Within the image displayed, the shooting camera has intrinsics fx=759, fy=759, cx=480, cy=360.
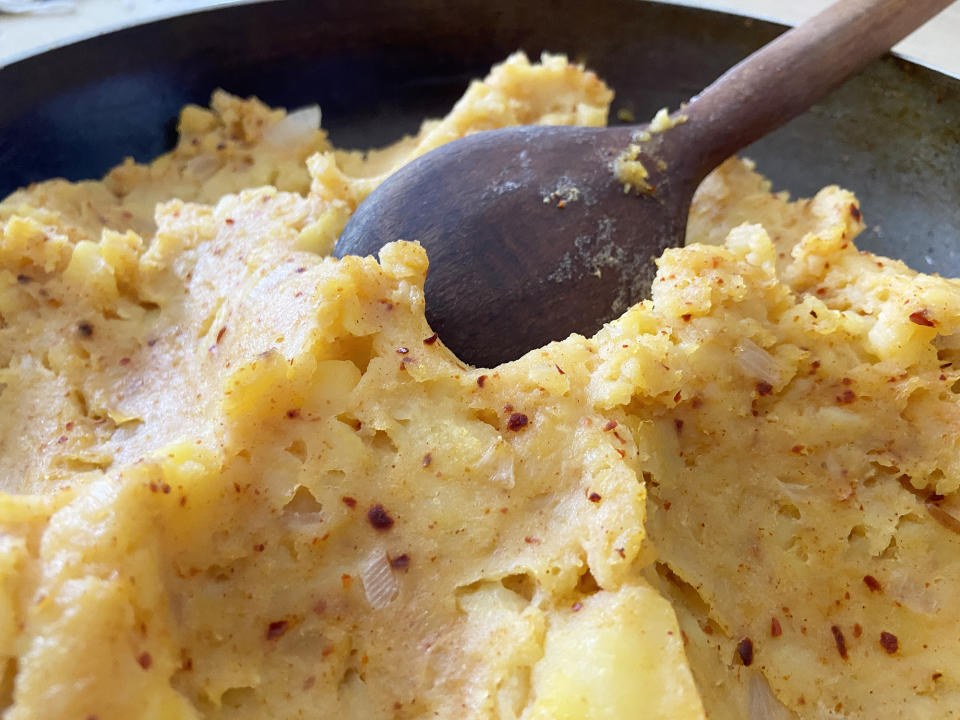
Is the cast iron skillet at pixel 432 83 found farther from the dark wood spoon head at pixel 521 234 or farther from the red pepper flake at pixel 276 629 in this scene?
the red pepper flake at pixel 276 629

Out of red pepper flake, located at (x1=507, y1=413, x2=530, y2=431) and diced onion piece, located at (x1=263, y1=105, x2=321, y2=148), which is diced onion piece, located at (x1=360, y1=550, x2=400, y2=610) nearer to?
red pepper flake, located at (x1=507, y1=413, x2=530, y2=431)

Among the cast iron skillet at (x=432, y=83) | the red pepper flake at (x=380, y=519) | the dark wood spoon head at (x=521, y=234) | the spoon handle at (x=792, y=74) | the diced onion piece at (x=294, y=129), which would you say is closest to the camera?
the red pepper flake at (x=380, y=519)

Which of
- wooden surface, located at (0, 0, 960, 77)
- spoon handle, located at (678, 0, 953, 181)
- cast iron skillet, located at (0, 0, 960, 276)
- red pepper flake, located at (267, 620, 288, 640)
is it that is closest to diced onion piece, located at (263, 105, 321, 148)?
cast iron skillet, located at (0, 0, 960, 276)

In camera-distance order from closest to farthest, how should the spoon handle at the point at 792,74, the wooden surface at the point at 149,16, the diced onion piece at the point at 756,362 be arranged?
the diced onion piece at the point at 756,362
the spoon handle at the point at 792,74
the wooden surface at the point at 149,16

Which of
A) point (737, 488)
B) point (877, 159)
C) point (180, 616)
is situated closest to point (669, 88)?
point (877, 159)

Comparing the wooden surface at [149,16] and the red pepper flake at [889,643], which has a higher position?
the wooden surface at [149,16]

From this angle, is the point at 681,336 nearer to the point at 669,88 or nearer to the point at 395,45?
the point at 669,88

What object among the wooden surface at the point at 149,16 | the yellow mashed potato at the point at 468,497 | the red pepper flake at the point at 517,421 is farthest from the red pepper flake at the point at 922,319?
the wooden surface at the point at 149,16
